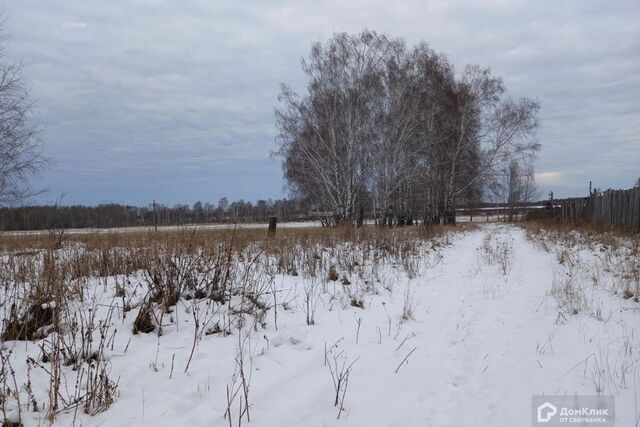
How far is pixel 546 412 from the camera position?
8.09 feet

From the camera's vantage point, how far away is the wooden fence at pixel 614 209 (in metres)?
13.2

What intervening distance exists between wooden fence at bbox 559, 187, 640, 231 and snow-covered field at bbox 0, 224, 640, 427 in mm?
9487

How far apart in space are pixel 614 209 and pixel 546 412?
16.2 metres

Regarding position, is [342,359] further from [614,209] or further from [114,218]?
[614,209]

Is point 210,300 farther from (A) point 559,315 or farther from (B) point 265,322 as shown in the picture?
(A) point 559,315

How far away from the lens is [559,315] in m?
4.24

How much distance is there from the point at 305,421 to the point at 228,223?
4494 mm

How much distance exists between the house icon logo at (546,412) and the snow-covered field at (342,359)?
79 millimetres

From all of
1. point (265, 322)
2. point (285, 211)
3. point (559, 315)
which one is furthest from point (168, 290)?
point (285, 211)

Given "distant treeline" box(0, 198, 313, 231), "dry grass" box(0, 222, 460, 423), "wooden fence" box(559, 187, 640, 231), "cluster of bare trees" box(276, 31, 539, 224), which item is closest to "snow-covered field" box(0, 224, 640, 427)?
"dry grass" box(0, 222, 460, 423)

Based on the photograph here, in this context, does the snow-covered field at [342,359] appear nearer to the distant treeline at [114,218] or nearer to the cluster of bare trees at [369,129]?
the distant treeline at [114,218]

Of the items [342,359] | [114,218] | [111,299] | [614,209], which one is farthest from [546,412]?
[614,209]

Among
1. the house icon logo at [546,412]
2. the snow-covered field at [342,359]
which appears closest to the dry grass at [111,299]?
the snow-covered field at [342,359]

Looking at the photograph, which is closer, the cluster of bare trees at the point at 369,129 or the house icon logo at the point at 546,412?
the house icon logo at the point at 546,412
